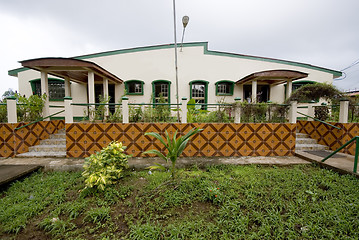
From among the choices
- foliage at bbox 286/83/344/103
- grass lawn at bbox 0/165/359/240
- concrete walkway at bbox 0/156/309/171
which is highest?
foliage at bbox 286/83/344/103

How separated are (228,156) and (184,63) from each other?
6.29 m

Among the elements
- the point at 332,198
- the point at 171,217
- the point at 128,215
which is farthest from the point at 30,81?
the point at 332,198

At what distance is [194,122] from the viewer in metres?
4.62

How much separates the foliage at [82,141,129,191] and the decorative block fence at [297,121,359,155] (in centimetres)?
654

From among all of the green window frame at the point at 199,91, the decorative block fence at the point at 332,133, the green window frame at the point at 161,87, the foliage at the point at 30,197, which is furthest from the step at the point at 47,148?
the decorative block fence at the point at 332,133

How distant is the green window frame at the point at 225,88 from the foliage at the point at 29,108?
8136 millimetres

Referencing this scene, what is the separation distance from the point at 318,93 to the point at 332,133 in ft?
4.65

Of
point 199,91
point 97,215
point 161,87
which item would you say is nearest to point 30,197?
point 97,215

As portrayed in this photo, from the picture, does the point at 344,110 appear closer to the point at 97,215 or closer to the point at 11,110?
the point at 97,215

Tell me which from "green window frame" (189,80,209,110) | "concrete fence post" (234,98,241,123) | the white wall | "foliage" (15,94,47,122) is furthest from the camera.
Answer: "green window frame" (189,80,209,110)

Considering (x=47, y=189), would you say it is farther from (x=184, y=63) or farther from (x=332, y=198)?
(x=184, y=63)

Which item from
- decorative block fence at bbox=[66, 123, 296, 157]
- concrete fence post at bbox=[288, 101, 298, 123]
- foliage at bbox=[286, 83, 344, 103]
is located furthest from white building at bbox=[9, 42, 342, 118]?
decorative block fence at bbox=[66, 123, 296, 157]

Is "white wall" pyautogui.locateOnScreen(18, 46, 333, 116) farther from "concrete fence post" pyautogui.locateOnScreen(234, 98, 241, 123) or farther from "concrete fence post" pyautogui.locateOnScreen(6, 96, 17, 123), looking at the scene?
"concrete fence post" pyautogui.locateOnScreen(234, 98, 241, 123)

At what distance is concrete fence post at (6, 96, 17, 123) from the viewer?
4.37 metres
